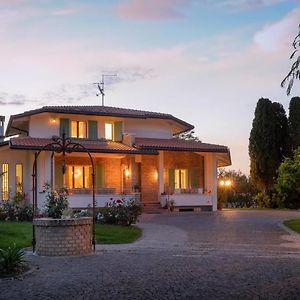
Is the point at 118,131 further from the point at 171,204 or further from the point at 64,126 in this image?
the point at 171,204

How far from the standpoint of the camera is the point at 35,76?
2195 cm

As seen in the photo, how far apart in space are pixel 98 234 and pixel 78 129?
15653 millimetres

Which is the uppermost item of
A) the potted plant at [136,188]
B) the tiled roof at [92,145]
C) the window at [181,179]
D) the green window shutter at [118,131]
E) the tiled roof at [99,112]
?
the tiled roof at [99,112]

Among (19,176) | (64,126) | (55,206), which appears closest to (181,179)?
(64,126)

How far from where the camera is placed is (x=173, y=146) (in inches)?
1281

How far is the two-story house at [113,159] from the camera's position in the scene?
30766mm

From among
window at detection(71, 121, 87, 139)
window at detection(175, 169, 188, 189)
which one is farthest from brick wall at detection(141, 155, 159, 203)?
window at detection(71, 121, 87, 139)

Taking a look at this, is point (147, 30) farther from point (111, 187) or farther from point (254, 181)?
point (254, 181)

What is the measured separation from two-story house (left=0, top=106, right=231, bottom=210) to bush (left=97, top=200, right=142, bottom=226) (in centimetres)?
705

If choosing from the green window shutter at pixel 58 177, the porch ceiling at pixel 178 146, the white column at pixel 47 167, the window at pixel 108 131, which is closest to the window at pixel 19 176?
the green window shutter at pixel 58 177

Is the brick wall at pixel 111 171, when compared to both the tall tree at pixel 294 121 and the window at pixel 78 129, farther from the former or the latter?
the tall tree at pixel 294 121

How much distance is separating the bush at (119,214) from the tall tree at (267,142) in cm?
2054

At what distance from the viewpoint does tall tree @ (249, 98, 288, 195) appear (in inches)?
1630

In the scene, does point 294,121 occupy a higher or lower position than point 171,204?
higher
